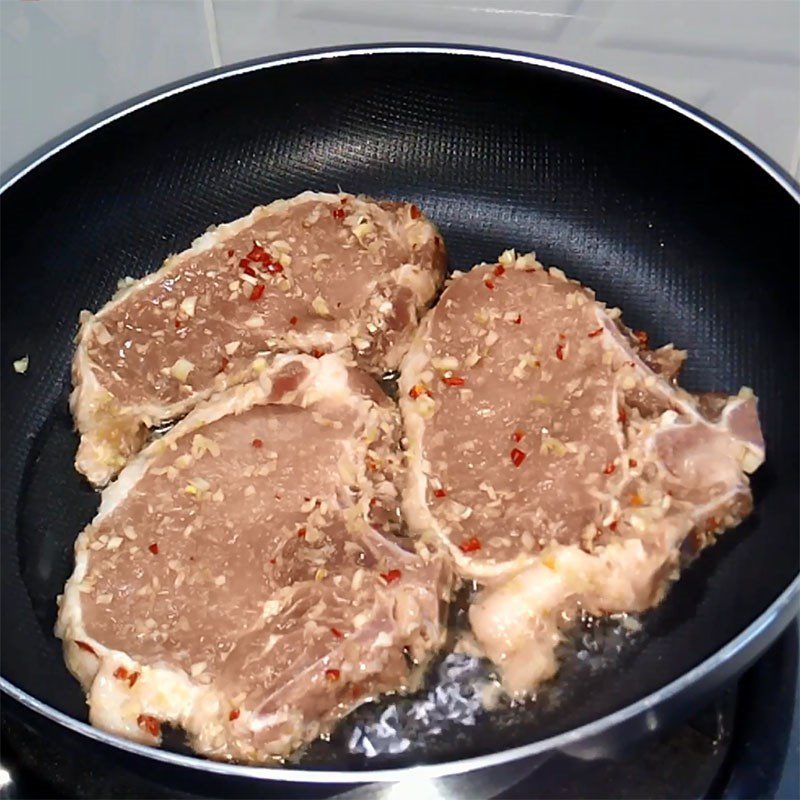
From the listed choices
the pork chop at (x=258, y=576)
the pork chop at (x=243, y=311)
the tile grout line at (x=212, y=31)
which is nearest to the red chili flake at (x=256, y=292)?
the pork chop at (x=243, y=311)

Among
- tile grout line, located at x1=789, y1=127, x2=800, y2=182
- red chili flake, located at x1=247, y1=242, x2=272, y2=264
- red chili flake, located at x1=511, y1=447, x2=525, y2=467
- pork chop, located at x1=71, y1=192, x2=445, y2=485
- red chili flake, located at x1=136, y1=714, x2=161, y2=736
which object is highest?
tile grout line, located at x1=789, y1=127, x2=800, y2=182

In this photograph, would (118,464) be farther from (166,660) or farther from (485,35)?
(485,35)

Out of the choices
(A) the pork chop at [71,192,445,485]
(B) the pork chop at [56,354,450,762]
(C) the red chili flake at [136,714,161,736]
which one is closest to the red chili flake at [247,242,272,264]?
(A) the pork chop at [71,192,445,485]

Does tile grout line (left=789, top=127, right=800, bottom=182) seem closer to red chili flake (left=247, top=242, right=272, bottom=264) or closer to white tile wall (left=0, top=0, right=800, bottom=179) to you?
white tile wall (left=0, top=0, right=800, bottom=179)

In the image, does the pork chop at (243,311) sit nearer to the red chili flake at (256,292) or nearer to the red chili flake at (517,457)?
the red chili flake at (256,292)

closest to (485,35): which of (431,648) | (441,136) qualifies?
(441,136)

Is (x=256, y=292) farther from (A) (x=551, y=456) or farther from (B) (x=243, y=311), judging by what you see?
(A) (x=551, y=456)
